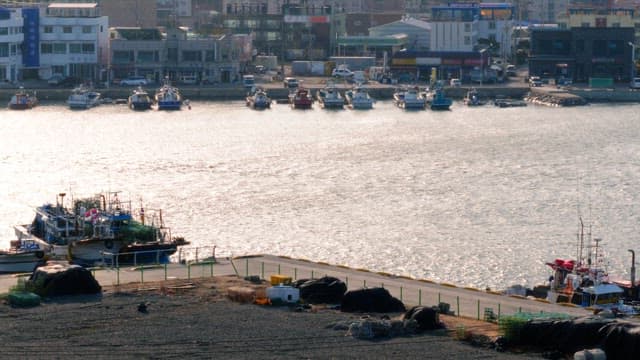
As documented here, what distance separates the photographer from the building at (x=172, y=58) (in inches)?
1296

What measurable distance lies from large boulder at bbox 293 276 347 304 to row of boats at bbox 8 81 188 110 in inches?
740

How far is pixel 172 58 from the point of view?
3309 cm

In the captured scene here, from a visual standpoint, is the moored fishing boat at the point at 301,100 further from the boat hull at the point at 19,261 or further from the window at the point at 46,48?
the boat hull at the point at 19,261

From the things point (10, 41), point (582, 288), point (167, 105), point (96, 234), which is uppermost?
point (10, 41)

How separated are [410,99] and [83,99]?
5.59m

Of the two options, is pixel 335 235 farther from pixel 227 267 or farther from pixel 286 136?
pixel 286 136

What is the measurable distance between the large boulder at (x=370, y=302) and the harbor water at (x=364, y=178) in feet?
9.02

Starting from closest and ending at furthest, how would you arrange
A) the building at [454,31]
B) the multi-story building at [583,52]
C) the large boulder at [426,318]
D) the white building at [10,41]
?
the large boulder at [426,318]
the white building at [10,41]
the multi-story building at [583,52]
the building at [454,31]

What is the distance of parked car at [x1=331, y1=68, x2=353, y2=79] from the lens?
111 ft

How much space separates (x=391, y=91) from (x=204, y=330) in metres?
23.0

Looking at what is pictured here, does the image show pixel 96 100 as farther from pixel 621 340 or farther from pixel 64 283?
pixel 621 340

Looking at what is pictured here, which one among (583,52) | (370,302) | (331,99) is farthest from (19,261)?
(583,52)

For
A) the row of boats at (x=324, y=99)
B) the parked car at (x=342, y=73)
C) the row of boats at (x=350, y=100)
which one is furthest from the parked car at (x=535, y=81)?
the row of boats at (x=324, y=99)

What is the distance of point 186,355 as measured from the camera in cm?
867
